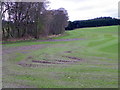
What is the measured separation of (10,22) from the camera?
28344mm

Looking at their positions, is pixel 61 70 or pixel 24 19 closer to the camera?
pixel 61 70

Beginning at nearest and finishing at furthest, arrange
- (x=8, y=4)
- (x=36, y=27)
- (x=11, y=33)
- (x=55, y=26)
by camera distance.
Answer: (x=8, y=4)
(x=11, y=33)
(x=36, y=27)
(x=55, y=26)

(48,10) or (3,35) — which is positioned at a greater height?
(48,10)

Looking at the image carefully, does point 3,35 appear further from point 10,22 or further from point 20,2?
point 20,2

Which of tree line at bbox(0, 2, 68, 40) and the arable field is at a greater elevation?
tree line at bbox(0, 2, 68, 40)

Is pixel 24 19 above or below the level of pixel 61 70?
above

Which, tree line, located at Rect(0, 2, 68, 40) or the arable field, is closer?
the arable field

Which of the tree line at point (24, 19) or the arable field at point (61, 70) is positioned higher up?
the tree line at point (24, 19)

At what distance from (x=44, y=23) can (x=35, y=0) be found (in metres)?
5.16

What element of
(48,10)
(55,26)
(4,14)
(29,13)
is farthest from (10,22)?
(55,26)

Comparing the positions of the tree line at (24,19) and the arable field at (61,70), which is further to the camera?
the tree line at (24,19)

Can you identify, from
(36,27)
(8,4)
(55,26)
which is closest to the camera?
(8,4)

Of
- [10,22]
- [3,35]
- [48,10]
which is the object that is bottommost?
[3,35]

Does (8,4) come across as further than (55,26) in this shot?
No
